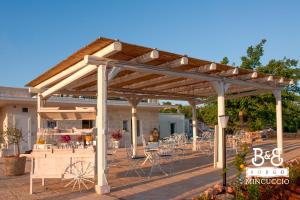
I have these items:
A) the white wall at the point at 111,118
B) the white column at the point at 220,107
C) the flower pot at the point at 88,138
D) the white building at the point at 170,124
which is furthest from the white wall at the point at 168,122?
the flower pot at the point at 88,138

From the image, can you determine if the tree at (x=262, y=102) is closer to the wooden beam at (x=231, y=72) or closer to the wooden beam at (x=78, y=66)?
the wooden beam at (x=231, y=72)

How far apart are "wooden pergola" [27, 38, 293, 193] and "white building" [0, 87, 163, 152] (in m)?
4.66

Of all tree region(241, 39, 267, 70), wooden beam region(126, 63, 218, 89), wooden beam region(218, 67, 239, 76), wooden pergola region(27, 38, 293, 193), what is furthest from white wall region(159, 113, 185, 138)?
wooden beam region(218, 67, 239, 76)

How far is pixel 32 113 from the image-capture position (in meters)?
16.2

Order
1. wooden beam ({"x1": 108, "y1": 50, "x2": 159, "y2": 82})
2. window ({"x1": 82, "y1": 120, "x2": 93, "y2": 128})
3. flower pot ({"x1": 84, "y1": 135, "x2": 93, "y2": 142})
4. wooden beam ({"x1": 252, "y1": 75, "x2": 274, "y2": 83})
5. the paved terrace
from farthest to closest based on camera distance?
1. window ({"x1": 82, "y1": 120, "x2": 93, "y2": 128})
2. wooden beam ({"x1": 252, "y1": 75, "x2": 274, "y2": 83})
3. flower pot ({"x1": 84, "y1": 135, "x2": 93, "y2": 142})
4. wooden beam ({"x1": 108, "y1": 50, "x2": 159, "y2": 82})
5. the paved terrace

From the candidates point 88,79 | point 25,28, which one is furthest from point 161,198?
point 25,28

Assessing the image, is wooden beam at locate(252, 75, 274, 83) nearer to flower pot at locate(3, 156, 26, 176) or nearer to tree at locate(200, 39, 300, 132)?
flower pot at locate(3, 156, 26, 176)

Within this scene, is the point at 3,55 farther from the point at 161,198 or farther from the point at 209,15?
the point at 161,198

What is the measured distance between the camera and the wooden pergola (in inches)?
258

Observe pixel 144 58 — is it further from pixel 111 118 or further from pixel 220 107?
pixel 111 118

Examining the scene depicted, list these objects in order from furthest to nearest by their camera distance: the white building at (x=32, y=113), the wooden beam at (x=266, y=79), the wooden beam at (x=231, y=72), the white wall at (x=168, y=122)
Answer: the white wall at (x=168, y=122) → the white building at (x=32, y=113) → the wooden beam at (x=266, y=79) → the wooden beam at (x=231, y=72)

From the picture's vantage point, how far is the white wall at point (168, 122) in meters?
25.4

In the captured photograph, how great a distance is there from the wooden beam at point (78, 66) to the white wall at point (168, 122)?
15823mm

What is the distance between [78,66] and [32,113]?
9.47m
